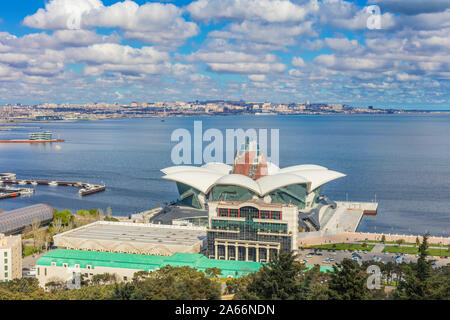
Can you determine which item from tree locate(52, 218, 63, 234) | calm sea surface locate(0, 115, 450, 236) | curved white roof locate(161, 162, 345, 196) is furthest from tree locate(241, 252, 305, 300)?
calm sea surface locate(0, 115, 450, 236)

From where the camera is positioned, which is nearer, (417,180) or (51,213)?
(51,213)

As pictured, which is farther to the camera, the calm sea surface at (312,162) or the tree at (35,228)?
the calm sea surface at (312,162)

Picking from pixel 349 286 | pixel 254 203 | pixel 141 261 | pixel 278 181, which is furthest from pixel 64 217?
pixel 349 286

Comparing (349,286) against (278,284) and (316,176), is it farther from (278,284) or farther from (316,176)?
(316,176)

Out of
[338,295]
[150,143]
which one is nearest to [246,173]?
[338,295]

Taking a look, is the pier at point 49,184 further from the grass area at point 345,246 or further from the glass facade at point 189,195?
the grass area at point 345,246

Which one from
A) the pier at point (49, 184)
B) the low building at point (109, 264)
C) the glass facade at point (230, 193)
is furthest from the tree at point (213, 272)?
the pier at point (49, 184)
